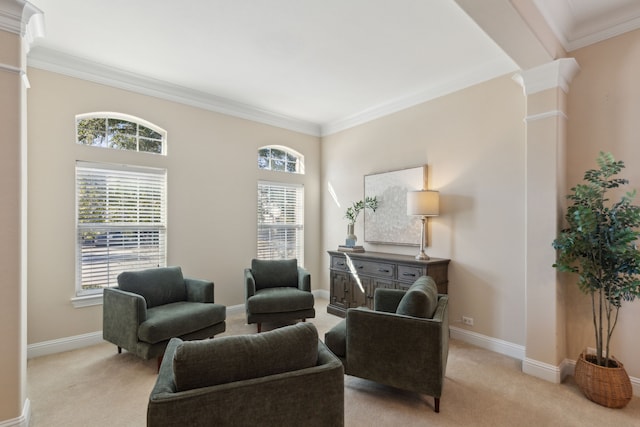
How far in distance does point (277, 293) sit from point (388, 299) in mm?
1604

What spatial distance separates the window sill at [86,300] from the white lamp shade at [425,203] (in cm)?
378

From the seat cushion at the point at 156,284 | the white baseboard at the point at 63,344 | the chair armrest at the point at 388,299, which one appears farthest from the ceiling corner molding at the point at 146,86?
the chair armrest at the point at 388,299

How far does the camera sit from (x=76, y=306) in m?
3.37

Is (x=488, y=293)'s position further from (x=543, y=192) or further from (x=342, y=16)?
(x=342, y=16)

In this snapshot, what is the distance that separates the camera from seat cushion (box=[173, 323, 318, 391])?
1.37 meters

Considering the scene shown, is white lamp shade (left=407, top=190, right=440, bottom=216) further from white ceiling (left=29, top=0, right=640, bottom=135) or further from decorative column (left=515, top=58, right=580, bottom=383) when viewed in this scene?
white ceiling (left=29, top=0, right=640, bottom=135)

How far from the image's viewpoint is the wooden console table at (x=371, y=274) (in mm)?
3633

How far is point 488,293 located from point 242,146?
3.82m

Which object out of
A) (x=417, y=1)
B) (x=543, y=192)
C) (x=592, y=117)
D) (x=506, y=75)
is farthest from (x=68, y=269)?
(x=592, y=117)

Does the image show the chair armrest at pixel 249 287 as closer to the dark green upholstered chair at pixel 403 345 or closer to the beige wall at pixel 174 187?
the beige wall at pixel 174 187

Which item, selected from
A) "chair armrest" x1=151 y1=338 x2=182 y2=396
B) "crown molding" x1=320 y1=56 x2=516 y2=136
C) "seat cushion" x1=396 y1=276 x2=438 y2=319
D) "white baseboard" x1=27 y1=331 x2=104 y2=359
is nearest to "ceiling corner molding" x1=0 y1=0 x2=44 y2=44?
"chair armrest" x1=151 y1=338 x2=182 y2=396

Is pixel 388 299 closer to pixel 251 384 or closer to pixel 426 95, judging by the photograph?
pixel 251 384

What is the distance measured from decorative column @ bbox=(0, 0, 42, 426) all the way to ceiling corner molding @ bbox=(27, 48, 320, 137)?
1.43 m

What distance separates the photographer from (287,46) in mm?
3053
